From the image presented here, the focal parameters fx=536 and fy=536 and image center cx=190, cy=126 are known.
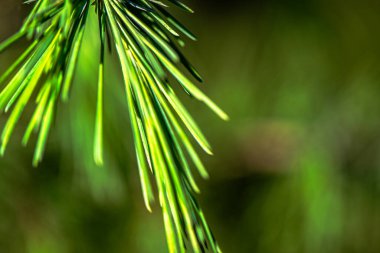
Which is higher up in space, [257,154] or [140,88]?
[140,88]

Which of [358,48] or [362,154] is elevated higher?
[358,48]

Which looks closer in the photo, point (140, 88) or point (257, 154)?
point (140, 88)

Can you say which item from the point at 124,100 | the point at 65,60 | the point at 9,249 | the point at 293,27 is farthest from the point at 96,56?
the point at 293,27

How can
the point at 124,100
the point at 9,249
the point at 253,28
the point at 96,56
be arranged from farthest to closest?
the point at 253,28, the point at 9,249, the point at 124,100, the point at 96,56

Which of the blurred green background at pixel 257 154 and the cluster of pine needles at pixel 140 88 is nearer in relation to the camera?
the cluster of pine needles at pixel 140 88

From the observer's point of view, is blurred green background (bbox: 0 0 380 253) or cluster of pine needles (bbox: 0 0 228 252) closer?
cluster of pine needles (bbox: 0 0 228 252)

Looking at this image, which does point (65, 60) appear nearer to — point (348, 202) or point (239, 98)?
point (348, 202)

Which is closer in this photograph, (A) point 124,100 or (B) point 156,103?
(B) point 156,103

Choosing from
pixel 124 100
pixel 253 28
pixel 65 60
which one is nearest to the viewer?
pixel 65 60
